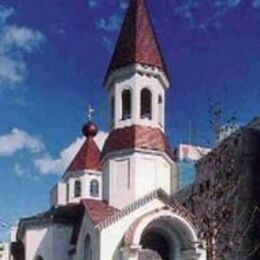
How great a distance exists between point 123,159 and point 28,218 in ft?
19.6

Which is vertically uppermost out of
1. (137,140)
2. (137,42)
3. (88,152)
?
(137,42)

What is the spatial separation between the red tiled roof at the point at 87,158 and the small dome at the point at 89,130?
0.80 ft

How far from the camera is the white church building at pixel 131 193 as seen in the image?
29.1 meters

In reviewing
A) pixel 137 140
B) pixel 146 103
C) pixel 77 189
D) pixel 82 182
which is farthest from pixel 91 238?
pixel 77 189

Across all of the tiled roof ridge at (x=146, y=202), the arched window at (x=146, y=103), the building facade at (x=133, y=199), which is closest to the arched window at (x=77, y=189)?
the building facade at (x=133, y=199)

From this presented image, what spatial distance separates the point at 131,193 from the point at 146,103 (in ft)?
12.8

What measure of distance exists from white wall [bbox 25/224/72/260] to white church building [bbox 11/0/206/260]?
41 mm

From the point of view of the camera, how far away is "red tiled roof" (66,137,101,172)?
146 ft

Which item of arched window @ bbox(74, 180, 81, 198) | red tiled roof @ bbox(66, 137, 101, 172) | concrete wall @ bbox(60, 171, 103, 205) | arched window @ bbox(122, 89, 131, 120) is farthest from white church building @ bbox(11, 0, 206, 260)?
red tiled roof @ bbox(66, 137, 101, 172)

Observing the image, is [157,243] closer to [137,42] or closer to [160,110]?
[160,110]

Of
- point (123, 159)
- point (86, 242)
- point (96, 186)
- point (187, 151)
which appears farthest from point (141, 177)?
point (187, 151)

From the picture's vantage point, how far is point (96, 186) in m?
44.7

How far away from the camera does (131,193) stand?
1221 inches

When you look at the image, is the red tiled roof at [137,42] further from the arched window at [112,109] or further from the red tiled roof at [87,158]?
the red tiled roof at [87,158]
